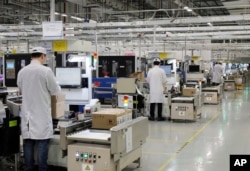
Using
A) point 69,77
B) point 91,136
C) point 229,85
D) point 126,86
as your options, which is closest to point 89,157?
point 91,136

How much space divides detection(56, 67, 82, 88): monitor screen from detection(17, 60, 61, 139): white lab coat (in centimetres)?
275

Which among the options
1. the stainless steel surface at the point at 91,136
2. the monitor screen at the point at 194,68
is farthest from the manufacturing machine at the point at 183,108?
the monitor screen at the point at 194,68

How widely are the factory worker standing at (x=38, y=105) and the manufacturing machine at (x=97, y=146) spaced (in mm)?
247

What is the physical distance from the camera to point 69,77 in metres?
6.91

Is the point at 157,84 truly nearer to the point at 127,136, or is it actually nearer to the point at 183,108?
the point at 183,108

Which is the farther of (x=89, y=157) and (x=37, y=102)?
(x=37, y=102)

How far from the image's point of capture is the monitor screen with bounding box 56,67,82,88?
6.79 meters

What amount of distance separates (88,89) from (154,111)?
2411 mm

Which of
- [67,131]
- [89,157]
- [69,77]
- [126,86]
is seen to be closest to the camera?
[89,157]

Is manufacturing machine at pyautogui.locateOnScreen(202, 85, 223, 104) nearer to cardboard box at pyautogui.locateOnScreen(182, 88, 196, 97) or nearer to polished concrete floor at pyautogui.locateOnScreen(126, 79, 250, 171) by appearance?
polished concrete floor at pyautogui.locateOnScreen(126, 79, 250, 171)

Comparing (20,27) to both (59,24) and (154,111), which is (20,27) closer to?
(59,24)

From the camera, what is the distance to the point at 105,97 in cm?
981

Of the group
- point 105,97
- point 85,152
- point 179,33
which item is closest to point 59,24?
point 105,97

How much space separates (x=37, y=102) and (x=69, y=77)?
2.99 m
